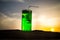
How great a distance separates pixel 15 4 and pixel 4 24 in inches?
8.7

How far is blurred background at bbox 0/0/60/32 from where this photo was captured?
4.04 ft

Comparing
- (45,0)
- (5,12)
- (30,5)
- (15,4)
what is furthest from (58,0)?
(5,12)

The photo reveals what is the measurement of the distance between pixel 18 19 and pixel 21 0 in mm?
186

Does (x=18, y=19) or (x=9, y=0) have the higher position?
(x=9, y=0)

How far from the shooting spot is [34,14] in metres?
1.24

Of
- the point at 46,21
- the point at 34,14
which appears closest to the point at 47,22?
the point at 46,21

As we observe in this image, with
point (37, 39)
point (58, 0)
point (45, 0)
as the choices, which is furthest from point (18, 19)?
point (37, 39)

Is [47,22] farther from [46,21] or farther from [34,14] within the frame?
[34,14]

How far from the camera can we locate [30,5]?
125 cm

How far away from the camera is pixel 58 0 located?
1.26 metres

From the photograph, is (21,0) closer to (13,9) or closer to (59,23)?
(13,9)

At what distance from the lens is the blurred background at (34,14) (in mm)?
1232

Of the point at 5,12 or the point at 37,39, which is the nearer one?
the point at 37,39

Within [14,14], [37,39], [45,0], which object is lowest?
[37,39]
